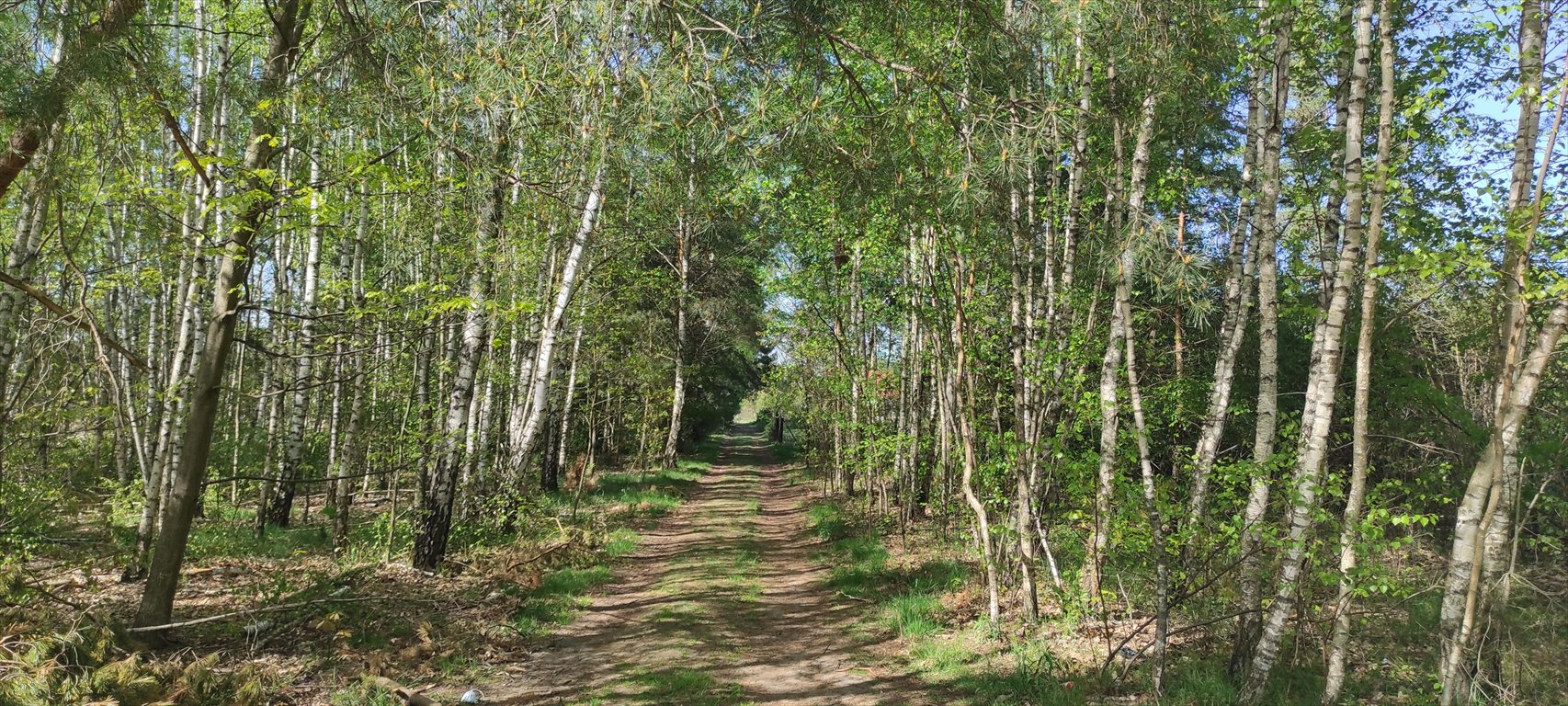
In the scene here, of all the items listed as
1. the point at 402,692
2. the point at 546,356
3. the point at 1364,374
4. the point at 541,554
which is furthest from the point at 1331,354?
the point at 541,554

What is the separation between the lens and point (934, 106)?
4395 mm

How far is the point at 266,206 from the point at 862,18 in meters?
4.03

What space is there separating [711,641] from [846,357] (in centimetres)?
556

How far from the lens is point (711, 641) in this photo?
690cm

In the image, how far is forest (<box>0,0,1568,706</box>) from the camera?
12.5 feet

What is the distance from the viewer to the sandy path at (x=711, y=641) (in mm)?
5645

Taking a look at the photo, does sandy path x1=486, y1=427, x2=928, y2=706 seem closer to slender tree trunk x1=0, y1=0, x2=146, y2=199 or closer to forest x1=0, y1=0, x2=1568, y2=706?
forest x1=0, y1=0, x2=1568, y2=706

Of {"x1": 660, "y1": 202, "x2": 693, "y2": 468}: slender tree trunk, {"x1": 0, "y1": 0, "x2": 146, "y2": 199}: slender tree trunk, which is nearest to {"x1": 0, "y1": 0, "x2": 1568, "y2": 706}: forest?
{"x1": 0, "y1": 0, "x2": 146, "y2": 199}: slender tree trunk

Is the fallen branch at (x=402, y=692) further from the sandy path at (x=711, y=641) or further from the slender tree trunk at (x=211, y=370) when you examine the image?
the slender tree trunk at (x=211, y=370)

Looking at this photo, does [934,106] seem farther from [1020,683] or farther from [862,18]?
[1020,683]

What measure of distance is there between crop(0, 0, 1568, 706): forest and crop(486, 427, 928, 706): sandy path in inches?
2.5

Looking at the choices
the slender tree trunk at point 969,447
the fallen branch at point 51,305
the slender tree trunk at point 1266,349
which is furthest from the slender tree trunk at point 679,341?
the fallen branch at point 51,305

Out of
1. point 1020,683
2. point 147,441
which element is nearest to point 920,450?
point 1020,683

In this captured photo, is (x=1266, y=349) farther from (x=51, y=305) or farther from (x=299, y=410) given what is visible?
(x=299, y=410)
